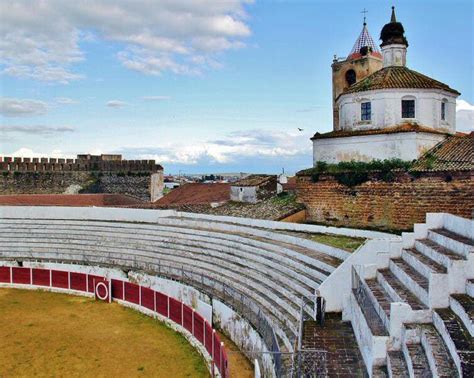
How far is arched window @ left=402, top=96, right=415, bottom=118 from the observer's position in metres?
21.3

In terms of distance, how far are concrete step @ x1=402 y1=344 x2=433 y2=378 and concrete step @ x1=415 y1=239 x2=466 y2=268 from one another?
169 centimetres

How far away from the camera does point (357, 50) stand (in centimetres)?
3186

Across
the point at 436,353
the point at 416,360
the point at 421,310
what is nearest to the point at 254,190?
the point at 421,310

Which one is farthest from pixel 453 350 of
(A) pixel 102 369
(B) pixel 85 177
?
(B) pixel 85 177

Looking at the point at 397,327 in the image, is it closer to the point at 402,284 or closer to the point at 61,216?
the point at 402,284

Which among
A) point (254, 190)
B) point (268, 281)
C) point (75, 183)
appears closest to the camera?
point (268, 281)

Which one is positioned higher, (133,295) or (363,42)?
(363,42)

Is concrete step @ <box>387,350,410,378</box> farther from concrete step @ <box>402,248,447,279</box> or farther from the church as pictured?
the church

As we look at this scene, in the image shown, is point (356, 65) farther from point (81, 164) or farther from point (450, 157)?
point (81, 164)

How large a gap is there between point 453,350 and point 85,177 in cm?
3686

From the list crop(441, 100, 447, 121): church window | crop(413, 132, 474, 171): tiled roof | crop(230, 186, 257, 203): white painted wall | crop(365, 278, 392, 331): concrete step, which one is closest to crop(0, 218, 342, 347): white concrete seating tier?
crop(365, 278, 392, 331): concrete step

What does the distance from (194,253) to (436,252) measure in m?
11.3

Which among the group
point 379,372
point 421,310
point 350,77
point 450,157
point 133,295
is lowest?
point 133,295

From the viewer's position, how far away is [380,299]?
30.2 feet
